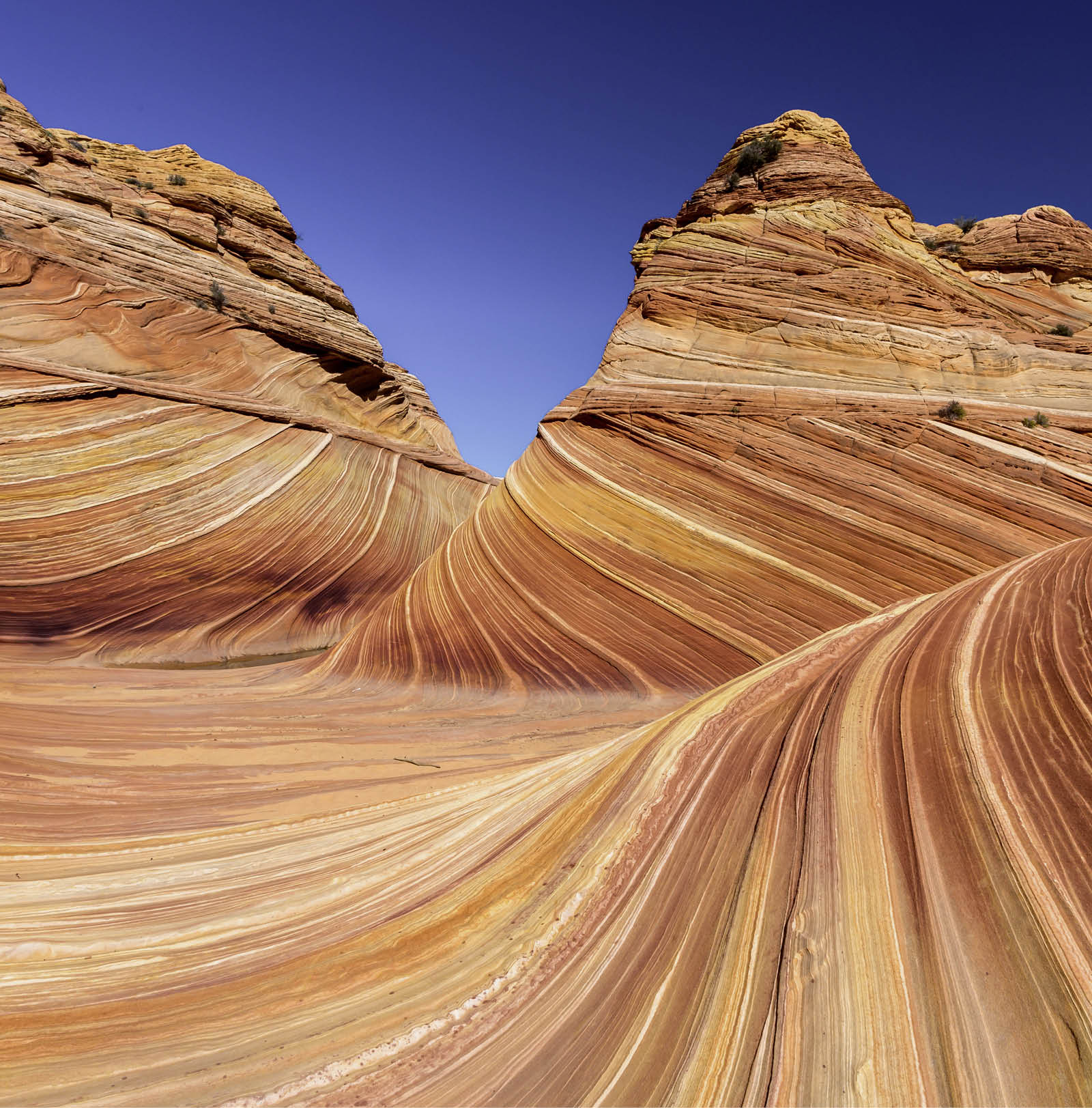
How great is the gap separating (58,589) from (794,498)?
935cm

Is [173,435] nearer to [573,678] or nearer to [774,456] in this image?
[573,678]

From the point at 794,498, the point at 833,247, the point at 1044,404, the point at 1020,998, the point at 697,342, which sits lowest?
the point at 1020,998

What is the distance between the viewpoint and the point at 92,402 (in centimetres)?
951

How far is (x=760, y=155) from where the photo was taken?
30.7 ft

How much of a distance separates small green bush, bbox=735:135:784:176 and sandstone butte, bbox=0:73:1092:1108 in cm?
27

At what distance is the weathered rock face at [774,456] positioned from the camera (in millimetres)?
6023

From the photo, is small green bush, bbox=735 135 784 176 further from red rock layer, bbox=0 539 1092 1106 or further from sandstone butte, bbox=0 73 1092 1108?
red rock layer, bbox=0 539 1092 1106

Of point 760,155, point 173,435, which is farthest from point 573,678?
point 760,155

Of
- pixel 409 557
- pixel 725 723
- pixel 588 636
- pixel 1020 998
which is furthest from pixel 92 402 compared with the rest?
Result: pixel 1020 998

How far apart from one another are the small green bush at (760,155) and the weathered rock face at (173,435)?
864cm

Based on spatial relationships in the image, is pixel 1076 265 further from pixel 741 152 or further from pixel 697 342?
pixel 697 342

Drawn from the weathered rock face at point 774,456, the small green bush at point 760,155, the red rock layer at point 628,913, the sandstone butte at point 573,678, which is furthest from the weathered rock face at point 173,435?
the small green bush at point 760,155

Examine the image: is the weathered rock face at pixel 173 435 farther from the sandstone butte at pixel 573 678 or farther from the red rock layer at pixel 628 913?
the red rock layer at pixel 628 913

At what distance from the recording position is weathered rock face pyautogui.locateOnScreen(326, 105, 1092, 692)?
6.02m
